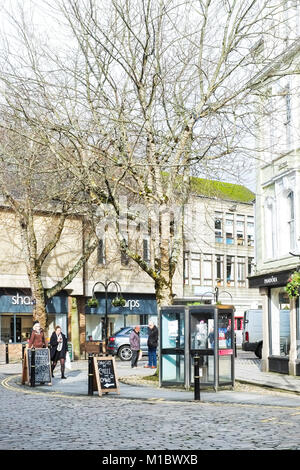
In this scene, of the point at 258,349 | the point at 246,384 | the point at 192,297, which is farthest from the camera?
the point at 192,297

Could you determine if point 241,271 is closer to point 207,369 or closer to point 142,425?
point 207,369

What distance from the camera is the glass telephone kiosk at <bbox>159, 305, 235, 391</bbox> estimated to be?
18612 mm

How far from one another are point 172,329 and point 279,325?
732 centimetres

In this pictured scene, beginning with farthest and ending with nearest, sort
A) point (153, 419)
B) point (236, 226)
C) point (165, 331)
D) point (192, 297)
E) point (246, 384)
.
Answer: point (236, 226) → point (192, 297) → point (246, 384) → point (165, 331) → point (153, 419)

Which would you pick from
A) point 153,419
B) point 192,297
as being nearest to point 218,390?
point 153,419

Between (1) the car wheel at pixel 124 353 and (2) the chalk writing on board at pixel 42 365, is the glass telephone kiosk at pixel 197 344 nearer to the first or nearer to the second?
(2) the chalk writing on board at pixel 42 365

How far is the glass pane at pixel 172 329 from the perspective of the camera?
19062 millimetres

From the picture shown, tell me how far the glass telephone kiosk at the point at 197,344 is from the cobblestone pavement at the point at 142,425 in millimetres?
2916

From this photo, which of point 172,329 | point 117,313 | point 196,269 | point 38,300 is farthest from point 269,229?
point 196,269

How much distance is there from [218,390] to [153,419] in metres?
6.01
